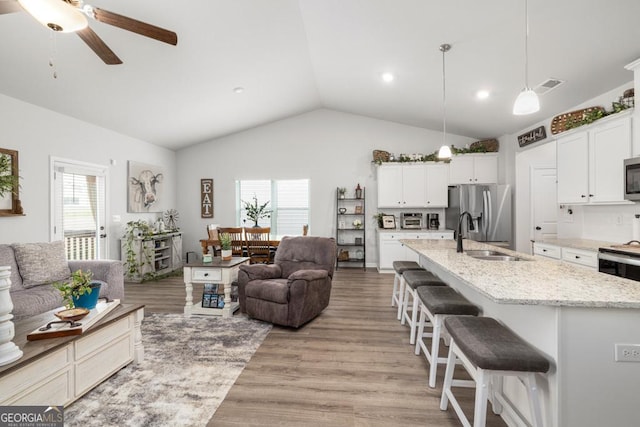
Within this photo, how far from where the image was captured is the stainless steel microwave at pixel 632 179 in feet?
9.18

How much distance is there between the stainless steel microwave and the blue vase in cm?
465

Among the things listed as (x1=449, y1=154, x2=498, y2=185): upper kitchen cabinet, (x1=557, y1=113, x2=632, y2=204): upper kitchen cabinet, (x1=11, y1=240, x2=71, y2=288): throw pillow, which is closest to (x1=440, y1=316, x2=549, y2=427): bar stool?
(x1=557, y1=113, x2=632, y2=204): upper kitchen cabinet

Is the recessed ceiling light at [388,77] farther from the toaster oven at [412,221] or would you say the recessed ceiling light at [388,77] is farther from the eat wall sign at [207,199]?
the eat wall sign at [207,199]

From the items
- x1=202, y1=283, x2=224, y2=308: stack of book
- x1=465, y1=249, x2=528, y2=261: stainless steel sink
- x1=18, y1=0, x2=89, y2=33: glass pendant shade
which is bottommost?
x1=202, y1=283, x2=224, y2=308: stack of book

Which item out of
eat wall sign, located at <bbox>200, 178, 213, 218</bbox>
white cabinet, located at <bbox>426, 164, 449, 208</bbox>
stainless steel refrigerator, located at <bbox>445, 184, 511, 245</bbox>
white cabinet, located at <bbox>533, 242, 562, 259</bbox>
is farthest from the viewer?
eat wall sign, located at <bbox>200, 178, 213, 218</bbox>

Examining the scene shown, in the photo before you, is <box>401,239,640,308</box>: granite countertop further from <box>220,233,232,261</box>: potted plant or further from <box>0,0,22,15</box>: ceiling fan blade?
<box>0,0,22,15</box>: ceiling fan blade

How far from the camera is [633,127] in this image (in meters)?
2.88

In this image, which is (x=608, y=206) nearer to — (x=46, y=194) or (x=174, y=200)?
(x=46, y=194)

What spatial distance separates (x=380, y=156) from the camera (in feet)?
20.6

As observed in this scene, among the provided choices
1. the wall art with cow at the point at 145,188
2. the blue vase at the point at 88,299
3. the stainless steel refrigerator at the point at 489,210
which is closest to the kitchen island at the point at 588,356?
the blue vase at the point at 88,299

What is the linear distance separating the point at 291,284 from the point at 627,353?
2507mm

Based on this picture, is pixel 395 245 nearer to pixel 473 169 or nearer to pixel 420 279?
pixel 473 169

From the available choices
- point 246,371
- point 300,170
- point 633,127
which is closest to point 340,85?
point 300,170

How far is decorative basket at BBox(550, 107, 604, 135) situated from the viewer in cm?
368
